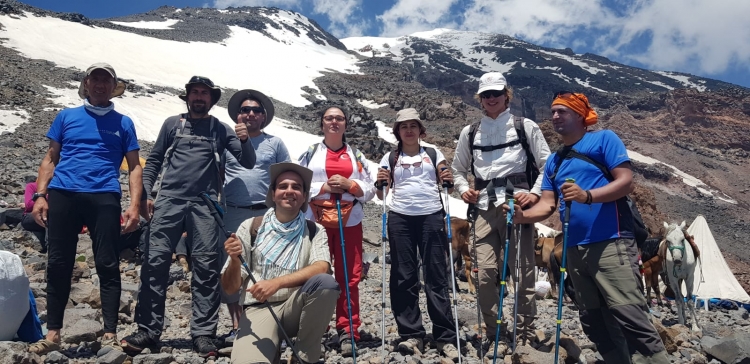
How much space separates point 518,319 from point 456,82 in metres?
77.4

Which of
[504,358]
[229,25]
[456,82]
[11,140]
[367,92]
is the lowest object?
[504,358]

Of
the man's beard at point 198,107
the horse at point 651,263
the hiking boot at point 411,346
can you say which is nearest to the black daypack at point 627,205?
the hiking boot at point 411,346

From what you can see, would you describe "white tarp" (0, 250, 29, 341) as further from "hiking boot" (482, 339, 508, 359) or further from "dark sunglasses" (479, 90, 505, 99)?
"dark sunglasses" (479, 90, 505, 99)

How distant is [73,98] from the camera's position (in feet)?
71.3

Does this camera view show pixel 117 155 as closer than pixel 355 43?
Yes

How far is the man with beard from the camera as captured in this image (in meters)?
4.33

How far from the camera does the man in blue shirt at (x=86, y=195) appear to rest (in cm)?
412

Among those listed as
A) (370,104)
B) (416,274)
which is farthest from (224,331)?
(370,104)

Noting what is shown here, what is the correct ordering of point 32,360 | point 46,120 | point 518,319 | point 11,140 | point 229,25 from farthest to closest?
point 229,25 < point 46,120 < point 11,140 < point 518,319 < point 32,360

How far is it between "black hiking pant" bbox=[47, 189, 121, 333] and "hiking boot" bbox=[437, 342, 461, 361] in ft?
9.89

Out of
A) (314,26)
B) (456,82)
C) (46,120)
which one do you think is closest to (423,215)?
(46,120)

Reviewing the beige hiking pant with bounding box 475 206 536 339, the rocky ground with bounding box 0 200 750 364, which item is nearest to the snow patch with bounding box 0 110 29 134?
the rocky ground with bounding box 0 200 750 364

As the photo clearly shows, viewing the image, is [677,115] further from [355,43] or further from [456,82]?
[355,43]

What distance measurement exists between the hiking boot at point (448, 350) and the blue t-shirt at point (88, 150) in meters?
3.32
